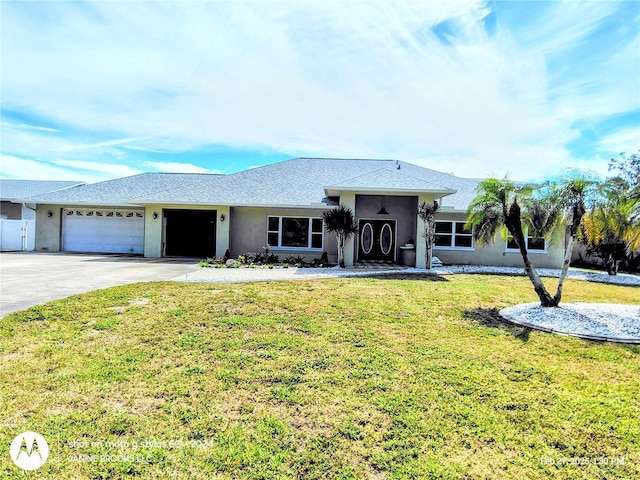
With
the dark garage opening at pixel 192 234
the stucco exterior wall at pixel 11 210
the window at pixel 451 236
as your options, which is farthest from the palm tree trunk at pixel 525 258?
the stucco exterior wall at pixel 11 210

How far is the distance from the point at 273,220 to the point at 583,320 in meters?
14.4

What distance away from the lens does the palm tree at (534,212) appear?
8.02m

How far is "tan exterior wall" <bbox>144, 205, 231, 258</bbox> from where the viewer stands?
18.4 m

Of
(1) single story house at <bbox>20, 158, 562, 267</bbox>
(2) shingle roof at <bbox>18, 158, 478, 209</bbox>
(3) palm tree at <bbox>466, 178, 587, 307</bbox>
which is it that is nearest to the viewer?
(3) palm tree at <bbox>466, 178, 587, 307</bbox>

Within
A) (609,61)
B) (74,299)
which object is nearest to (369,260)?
(609,61)

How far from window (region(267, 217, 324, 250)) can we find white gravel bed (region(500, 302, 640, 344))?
1145cm

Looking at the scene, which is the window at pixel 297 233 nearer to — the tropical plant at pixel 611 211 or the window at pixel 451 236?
the window at pixel 451 236

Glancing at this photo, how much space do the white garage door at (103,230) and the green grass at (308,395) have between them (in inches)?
610

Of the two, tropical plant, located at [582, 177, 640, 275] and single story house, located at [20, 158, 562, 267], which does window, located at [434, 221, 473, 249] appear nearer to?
single story house, located at [20, 158, 562, 267]

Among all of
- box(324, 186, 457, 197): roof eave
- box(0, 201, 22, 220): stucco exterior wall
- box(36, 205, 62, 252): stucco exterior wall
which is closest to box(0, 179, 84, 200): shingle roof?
box(0, 201, 22, 220): stucco exterior wall

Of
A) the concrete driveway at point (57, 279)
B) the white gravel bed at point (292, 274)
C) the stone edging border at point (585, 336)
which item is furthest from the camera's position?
the white gravel bed at point (292, 274)

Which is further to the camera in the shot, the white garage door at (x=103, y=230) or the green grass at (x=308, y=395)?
the white garage door at (x=103, y=230)

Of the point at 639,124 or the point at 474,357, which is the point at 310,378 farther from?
the point at 639,124

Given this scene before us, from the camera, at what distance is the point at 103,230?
70.3 feet
